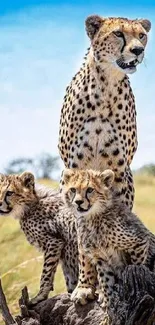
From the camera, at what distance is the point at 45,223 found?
710cm

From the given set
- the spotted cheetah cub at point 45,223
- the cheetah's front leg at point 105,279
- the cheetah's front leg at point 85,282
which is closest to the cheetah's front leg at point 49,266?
the spotted cheetah cub at point 45,223

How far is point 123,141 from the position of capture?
23.2 ft

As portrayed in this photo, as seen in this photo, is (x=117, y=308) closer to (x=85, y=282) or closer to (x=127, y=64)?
(x=85, y=282)

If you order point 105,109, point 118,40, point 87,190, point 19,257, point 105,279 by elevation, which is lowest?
point 105,279

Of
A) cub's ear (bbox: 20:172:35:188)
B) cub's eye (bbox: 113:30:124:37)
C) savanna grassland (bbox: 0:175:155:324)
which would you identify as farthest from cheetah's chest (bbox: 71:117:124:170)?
savanna grassland (bbox: 0:175:155:324)

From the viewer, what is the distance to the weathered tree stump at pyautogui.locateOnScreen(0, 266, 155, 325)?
6.19 metres

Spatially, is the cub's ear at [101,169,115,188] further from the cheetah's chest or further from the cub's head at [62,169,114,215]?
the cheetah's chest

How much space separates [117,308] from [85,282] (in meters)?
0.46

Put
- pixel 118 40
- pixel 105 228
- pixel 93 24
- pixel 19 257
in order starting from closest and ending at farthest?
1. pixel 105 228
2. pixel 118 40
3. pixel 93 24
4. pixel 19 257

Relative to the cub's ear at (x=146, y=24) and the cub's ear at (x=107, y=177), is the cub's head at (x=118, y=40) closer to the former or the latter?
the cub's ear at (x=146, y=24)

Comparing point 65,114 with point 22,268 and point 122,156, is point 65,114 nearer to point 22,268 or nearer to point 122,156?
point 122,156

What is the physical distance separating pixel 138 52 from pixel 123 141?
1.86 feet

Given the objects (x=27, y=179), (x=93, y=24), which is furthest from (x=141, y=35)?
(x=27, y=179)

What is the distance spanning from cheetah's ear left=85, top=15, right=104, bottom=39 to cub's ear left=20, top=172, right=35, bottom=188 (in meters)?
0.81
